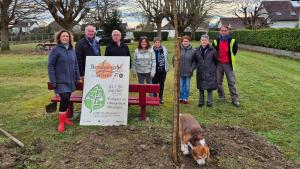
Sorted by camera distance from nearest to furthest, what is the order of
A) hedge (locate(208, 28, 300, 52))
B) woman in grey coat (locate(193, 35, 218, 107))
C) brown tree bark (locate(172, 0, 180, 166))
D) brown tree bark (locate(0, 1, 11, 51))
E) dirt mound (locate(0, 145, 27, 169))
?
brown tree bark (locate(172, 0, 180, 166)) → dirt mound (locate(0, 145, 27, 169)) → woman in grey coat (locate(193, 35, 218, 107)) → hedge (locate(208, 28, 300, 52)) → brown tree bark (locate(0, 1, 11, 51))

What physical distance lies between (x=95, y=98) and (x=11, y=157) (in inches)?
83.8

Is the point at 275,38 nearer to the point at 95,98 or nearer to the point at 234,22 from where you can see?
the point at 95,98

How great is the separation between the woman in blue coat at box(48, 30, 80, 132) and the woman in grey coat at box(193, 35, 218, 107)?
3.12m

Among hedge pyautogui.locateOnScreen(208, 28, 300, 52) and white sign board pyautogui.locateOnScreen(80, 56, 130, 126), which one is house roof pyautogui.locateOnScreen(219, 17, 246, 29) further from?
white sign board pyautogui.locateOnScreen(80, 56, 130, 126)

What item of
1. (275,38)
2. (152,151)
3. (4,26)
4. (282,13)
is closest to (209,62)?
(152,151)

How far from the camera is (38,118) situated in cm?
795

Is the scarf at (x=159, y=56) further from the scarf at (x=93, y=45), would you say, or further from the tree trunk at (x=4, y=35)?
the tree trunk at (x=4, y=35)

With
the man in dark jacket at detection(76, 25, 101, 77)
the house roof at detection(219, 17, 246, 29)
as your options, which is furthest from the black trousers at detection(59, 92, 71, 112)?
the house roof at detection(219, 17, 246, 29)

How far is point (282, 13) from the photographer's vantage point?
75250 millimetres

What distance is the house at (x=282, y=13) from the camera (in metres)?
73.6

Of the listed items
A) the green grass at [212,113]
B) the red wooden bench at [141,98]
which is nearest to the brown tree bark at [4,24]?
the green grass at [212,113]

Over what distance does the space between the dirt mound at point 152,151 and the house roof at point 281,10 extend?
7160cm

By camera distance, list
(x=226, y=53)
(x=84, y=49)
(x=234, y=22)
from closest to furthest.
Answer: (x=84, y=49), (x=226, y=53), (x=234, y=22)

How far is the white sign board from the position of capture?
23.3 feet
